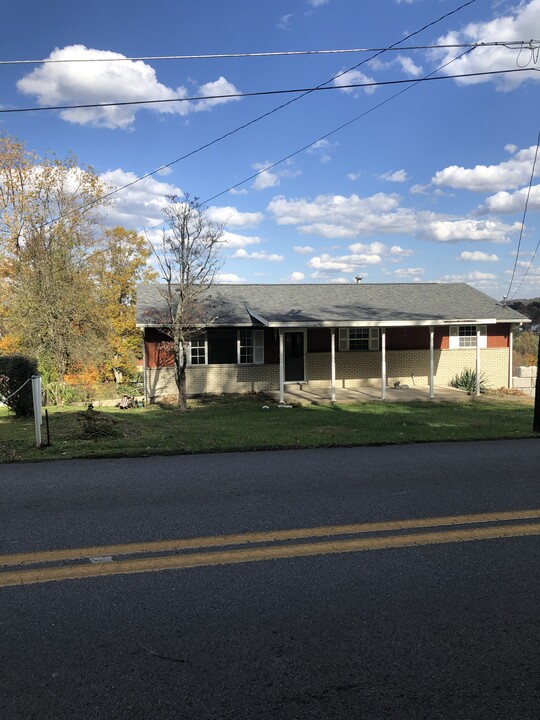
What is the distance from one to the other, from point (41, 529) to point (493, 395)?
18051mm

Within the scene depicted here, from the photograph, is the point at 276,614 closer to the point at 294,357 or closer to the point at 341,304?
the point at 294,357

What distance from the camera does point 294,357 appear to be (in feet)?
68.6

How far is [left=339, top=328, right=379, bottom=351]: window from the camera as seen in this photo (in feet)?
69.4

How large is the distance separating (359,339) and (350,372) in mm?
1327

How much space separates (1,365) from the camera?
14.7m

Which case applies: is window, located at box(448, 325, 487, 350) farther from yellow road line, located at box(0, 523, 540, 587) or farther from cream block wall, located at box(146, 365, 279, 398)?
yellow road line, located at box(0, 523, 540, 587)

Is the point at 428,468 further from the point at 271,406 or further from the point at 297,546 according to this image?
the point at 271,406

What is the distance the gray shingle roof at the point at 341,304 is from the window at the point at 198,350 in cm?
113

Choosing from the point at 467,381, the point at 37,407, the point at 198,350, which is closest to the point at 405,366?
the point at 467,381

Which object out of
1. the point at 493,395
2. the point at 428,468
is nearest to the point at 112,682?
the point at 428,468

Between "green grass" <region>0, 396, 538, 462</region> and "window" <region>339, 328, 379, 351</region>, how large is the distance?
468cm

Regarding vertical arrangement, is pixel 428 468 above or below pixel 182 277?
below

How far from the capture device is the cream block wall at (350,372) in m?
20.2

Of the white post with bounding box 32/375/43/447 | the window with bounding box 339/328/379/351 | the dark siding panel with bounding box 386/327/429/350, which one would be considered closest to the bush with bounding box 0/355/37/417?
the white post with bounding box 32/375/43/447
